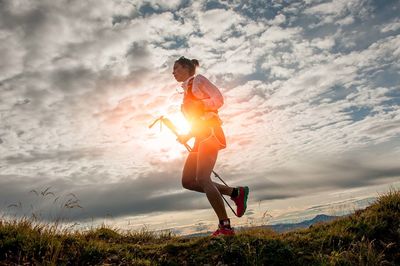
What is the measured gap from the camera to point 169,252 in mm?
6980

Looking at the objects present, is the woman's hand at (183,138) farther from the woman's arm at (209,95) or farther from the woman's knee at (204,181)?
the woman's knee at (204,181)

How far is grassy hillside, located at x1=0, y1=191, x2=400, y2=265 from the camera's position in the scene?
6250mm

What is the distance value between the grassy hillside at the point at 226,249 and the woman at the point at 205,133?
28.3 inches

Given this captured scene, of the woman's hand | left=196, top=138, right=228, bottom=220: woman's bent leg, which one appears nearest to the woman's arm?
left=196, top=138, right=228, bottom=220: woman's bent leg

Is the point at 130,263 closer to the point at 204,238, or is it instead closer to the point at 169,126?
the point at 204,238

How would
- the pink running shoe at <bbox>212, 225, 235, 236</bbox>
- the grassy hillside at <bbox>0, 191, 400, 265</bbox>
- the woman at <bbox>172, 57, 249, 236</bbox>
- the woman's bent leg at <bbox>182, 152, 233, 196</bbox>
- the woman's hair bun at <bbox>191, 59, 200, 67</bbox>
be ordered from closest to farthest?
the grassy hillside at <bbox>0, 191, 400, 265</bbox> → the pink running shoe at <bbox>212, 225, 235, 236</bbox> → the woman at <bbox>172, 57, 249, 236</bbox> → the woman's bent leg at <bbox>182, 152, 233, 196</bbox> → the woman's hair bun at <bbox>191, 59, 200, 67</bbox>

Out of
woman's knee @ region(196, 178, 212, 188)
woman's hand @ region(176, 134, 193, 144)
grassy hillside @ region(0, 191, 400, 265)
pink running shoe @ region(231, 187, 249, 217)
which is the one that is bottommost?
grassy hillside @ region(0, 191, 400, 265)

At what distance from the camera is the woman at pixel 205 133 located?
7.60 m

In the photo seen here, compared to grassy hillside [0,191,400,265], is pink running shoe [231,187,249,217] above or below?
A: above

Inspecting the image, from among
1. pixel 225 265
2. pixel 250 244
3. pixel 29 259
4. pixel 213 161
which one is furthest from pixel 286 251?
pixel 29 259

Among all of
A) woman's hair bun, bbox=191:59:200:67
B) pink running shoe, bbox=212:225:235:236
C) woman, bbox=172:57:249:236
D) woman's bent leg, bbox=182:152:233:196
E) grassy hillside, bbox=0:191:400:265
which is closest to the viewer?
grassy hillside, bbox=0:191:400:265

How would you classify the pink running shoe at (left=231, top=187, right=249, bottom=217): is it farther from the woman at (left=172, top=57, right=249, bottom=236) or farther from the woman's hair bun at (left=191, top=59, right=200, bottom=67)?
the woman's hair bun at (left=191, top=59, right=200, bottom=67)

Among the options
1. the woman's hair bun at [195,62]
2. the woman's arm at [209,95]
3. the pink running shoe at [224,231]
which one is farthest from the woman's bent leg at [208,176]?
the woman's hair bun at [195,62]

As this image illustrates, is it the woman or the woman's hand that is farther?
the woman's hand
